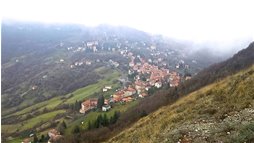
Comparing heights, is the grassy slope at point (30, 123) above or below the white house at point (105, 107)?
below

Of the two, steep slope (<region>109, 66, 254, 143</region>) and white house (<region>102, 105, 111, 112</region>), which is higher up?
steep slope (<region>109, 66, 254, 143</region>)

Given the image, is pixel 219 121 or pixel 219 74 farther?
pixel 219 74

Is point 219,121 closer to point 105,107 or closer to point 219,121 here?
point 219,121

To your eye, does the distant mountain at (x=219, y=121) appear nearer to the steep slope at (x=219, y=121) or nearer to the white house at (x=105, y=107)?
the steep slope at (x=219, y=121)

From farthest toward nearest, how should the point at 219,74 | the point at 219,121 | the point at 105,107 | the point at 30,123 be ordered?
the point at 30,123, the point at 105,107, the point at 219,74, the point at 219,121

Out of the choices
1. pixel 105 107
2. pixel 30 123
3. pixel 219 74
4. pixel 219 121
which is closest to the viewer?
pixel 219 121

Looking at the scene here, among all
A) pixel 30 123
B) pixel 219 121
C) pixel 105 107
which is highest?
pixel 219 121

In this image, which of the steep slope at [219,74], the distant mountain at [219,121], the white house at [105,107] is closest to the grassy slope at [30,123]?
the white house at [105,107]

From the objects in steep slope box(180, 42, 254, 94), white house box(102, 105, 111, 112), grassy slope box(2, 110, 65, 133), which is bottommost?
grassy slope box(2, 110, 65, 133)

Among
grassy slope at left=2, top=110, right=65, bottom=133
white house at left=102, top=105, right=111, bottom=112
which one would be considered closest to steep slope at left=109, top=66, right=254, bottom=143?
white house at left=102, top=105, right=111, bottom=112

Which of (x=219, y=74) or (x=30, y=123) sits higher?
(x=219, y=74)

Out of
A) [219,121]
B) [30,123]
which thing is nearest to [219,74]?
[219,121]

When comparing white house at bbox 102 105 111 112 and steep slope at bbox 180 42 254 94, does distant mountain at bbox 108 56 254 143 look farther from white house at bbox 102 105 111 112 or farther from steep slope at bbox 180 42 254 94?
white house at bbox 102 105 111 112
